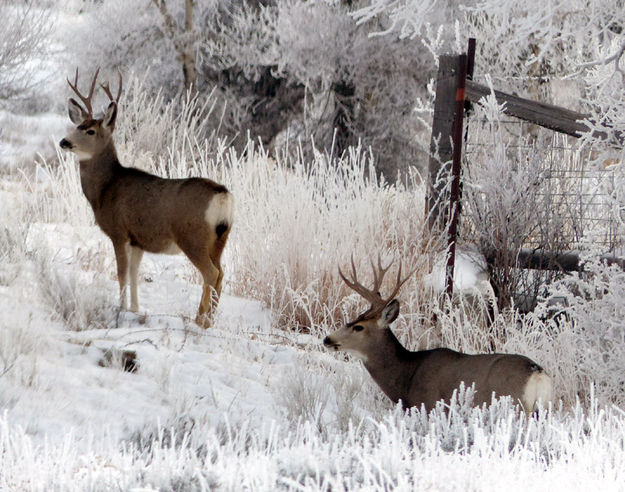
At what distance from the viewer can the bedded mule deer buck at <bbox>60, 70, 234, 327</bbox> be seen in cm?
527

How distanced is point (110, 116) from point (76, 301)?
1230 millimetres

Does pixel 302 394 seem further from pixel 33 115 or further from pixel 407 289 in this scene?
pixel 33 115

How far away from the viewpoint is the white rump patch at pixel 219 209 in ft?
17.1

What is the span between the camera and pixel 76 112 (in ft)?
19.1

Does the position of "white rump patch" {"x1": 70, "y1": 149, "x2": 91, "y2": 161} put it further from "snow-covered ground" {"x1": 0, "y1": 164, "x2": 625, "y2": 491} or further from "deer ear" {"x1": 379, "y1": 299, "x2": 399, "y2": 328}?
"deer ear" {"x1": 379, "y1": 299, "x2": 399, "y2": 328}

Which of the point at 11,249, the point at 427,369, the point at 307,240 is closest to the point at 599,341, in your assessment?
the point at 427,369

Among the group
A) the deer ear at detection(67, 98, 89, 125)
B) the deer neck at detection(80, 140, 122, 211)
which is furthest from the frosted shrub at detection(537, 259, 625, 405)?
the deer ear at detection(67, 98, 89, 125)

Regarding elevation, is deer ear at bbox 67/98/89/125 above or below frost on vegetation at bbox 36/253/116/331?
above

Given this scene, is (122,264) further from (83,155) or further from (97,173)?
(83,155)

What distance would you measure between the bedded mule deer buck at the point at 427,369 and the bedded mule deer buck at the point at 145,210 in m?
1.09

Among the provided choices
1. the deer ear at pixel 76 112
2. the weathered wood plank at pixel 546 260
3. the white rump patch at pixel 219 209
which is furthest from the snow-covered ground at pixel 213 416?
the weathered wood plank at pixel 546 260

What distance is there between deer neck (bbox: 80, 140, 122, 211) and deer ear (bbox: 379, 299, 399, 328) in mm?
2140

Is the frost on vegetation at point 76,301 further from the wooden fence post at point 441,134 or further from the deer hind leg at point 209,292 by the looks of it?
the wooden fence post at point 441,134

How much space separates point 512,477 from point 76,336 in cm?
295
